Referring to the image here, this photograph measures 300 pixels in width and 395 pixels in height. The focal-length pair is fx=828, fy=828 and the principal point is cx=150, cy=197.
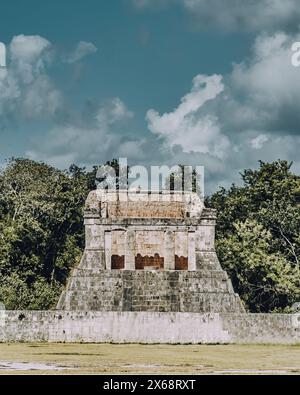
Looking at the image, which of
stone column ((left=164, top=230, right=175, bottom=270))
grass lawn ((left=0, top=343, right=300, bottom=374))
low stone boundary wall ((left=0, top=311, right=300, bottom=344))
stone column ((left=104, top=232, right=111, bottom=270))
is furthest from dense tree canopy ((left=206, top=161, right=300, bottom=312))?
grass lawn ((left=0, top=343, right=300, bottom=374))

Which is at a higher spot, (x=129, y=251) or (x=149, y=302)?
(x=129, y=251)

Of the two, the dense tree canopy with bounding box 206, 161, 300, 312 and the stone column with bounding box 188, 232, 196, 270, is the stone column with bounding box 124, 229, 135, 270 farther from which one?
the dense tree canopy with bounding box 206, 161, 300, 312

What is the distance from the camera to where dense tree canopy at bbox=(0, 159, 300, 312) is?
4094cm

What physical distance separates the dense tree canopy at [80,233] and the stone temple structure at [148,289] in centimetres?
662

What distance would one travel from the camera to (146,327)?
28453 millimetres

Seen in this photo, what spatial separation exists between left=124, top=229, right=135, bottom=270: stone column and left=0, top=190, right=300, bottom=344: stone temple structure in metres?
0.04

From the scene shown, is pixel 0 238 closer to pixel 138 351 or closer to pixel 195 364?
pixel 138 351

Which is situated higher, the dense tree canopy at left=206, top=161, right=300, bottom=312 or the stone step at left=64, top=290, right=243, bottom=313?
the dense tree canopy at left=206, top=161, right=300, bottom=312

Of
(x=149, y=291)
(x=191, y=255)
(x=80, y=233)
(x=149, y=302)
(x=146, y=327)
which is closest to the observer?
(x=146, y=327)

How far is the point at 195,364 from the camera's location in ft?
66.6

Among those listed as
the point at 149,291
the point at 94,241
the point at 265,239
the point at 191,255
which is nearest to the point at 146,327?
the point at 149,291

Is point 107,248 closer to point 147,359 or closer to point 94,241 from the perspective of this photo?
point 94,241

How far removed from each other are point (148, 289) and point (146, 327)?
3.93m
